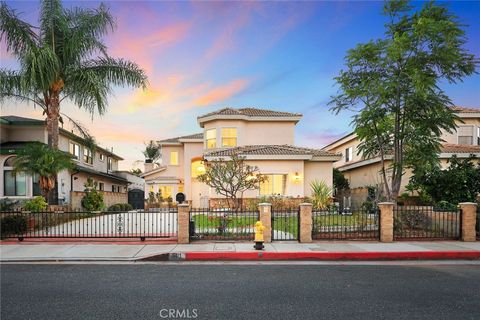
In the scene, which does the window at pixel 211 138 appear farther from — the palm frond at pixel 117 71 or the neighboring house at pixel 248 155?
the palm frond at pixel 117 71

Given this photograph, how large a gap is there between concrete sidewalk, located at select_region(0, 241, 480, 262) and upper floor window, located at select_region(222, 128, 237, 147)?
16779mm

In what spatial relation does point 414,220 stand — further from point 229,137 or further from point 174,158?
point 174,158

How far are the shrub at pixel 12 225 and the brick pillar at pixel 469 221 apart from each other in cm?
1676

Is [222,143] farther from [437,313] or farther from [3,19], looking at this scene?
[437,313]

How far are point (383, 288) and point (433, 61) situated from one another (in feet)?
35.4

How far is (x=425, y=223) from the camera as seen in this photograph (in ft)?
44.0

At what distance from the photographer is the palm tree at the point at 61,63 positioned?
1572 centimetres

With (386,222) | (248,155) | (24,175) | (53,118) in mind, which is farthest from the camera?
(248,155)

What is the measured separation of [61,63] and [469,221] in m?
20.3

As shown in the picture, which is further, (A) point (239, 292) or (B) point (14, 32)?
(B) point (14, 32)

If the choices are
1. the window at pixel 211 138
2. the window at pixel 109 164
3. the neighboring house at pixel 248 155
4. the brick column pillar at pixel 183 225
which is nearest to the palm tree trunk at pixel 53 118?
the neighboring house at pixel 248 155

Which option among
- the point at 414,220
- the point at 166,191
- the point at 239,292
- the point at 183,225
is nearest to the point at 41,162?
the point at 183,225

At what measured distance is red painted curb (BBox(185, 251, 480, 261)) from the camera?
9625 millimetres

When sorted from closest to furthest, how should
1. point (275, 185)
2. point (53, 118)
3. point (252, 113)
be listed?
point (53, 118)
point (275, 185)
point (252, 113)
